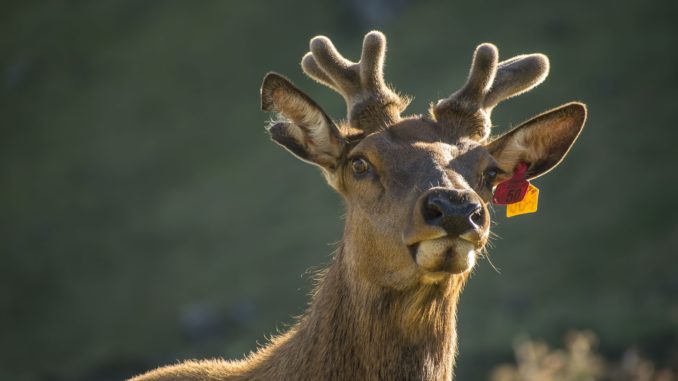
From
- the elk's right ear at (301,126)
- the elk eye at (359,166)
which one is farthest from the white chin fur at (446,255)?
the elk's right ear at (301,126)

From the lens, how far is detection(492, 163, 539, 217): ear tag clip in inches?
284

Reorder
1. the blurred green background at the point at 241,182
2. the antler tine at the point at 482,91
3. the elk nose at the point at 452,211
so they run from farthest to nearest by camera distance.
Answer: the blurred green background at the point at 241,182 < the antler tine at the point at 482,91 < the elk nose at the point at 452,211

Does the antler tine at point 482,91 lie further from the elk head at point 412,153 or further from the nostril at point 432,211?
the nostril at point 432,211

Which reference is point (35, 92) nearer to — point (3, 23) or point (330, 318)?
point (3, 23)

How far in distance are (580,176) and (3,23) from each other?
34.5 meters

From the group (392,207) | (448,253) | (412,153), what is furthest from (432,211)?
(412,153)

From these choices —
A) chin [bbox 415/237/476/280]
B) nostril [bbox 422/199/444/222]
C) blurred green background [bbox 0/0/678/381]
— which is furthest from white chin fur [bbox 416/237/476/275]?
blurred green background [bbox 0/0/678/381]

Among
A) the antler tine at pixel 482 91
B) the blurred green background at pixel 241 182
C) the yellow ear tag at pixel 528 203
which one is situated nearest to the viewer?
the antler tine at pixel 482 91

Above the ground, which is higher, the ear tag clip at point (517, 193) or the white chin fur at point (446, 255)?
the ear tag clip at point (517, 193)

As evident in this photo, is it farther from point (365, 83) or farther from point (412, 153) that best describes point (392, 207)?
point (365, 83)

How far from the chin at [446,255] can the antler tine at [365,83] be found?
1.42 meters

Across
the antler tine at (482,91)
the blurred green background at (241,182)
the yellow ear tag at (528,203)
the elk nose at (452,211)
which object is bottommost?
the elk nose at (452,211)

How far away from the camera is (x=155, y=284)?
3456 centimetres

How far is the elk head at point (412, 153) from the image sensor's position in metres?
5.91
